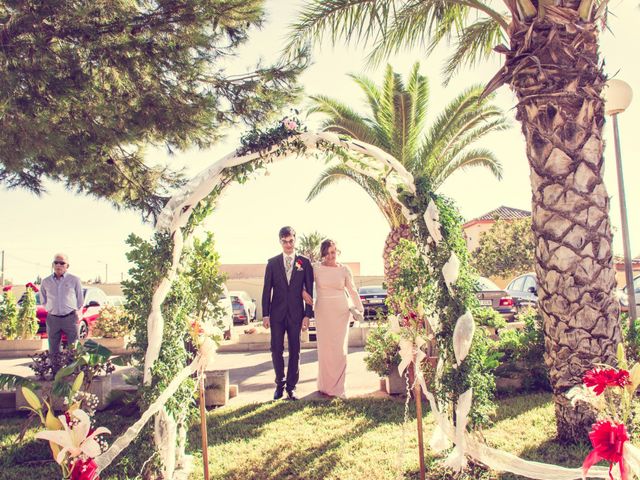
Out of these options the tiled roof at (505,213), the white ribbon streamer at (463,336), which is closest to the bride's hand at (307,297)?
the white ribbon streamer at (463,336)

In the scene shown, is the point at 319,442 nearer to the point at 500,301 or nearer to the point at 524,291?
the point at 500,301

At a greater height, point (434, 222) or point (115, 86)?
point (115, 86)

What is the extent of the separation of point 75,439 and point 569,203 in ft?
13.7

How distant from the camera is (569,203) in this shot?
457 cm

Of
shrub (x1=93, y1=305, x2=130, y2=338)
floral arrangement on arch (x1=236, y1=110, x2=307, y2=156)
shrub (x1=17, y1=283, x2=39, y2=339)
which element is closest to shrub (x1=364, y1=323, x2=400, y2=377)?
floral arrangement on arch (x1=236, y1=110, x2=307, y2=156)

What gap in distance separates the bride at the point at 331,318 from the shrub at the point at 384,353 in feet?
1.20

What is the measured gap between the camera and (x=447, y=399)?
12.6ft

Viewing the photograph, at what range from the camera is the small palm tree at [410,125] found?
12.5 metres

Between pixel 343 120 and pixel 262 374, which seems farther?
pixel 343 120

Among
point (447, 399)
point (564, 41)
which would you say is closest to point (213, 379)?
point (447, 399)

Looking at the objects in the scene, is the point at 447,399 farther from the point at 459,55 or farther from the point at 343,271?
the point at 459,55

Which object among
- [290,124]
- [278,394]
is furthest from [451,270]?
[278,394]

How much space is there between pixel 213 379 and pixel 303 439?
2022 millimetres

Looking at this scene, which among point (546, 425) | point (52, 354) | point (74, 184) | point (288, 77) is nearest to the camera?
point (546, 425)
